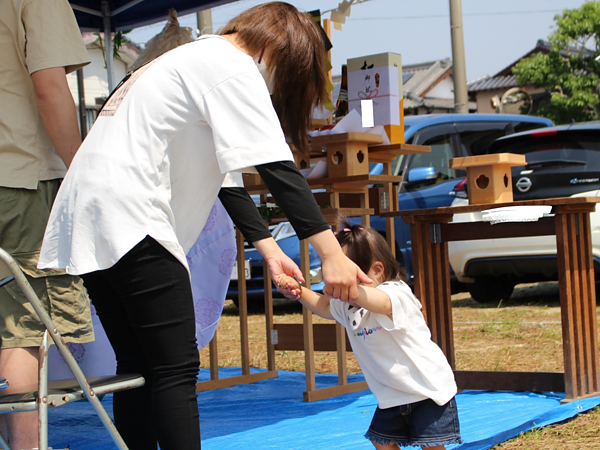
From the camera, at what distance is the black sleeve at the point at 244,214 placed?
73.9 inches

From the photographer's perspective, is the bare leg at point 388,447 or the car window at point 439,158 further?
the car window at point 439,158

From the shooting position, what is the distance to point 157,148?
162 centimetres

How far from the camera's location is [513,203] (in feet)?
10.2

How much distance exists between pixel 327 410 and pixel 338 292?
5.98ft

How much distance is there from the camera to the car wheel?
7523 mm

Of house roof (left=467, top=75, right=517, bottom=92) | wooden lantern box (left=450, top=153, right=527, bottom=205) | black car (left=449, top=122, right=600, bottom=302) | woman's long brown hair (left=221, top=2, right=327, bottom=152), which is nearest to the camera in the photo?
woman's long brown hair (left=221, top=2, right=327, bottom=152)

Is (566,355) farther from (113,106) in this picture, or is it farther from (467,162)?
(113,106)

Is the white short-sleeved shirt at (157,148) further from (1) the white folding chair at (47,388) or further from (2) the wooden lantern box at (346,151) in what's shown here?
(2) the wooden lantern box at (346,151)

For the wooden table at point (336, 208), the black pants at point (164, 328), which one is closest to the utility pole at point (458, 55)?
the wooden table at point (336, 208)

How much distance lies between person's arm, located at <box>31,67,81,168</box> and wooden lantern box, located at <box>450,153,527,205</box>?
1887 millimetres

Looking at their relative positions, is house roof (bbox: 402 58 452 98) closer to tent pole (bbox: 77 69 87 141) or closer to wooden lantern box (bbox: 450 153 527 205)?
tent pole (bbox: 77 69 87 141)

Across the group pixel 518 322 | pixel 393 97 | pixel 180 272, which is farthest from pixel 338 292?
pixel 518 322

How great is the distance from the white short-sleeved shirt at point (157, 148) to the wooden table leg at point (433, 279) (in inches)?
79.9

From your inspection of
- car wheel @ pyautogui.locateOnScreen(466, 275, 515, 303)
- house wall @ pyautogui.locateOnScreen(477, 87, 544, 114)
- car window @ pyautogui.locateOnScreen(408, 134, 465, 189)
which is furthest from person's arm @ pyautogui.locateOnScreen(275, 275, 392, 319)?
house wall @ pyautogui.locateOnScreen(477, 87, 544, 114)
